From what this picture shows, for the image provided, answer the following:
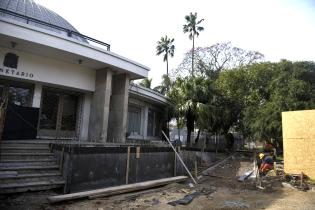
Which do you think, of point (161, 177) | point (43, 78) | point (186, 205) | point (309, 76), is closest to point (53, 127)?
point (43, 78)

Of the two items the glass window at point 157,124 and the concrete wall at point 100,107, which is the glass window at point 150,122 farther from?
the concrete wall at point 100,107

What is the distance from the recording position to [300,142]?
13.0 metres

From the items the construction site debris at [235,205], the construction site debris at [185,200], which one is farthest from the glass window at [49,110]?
the construction site debris at [235,205]

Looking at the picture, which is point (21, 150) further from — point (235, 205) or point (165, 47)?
point (165, 47)

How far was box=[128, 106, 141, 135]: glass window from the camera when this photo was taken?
20.5 m

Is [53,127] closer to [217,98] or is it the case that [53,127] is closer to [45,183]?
[45,183]

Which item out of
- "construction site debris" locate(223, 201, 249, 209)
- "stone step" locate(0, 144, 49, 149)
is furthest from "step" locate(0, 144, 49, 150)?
"construction site debris" locate(223, 201, 249, 209)

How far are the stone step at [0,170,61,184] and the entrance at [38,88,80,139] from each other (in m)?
5.40

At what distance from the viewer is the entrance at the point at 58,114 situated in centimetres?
1430

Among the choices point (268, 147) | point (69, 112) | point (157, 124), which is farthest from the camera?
point (157, 124)

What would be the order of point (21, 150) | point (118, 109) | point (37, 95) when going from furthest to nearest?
point (118, 109) < point (37, 95) < point (21, 150)

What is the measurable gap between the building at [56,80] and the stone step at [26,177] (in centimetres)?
329

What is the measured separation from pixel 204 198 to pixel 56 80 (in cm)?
890

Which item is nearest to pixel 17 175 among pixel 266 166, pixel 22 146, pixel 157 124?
pixel 22 146
